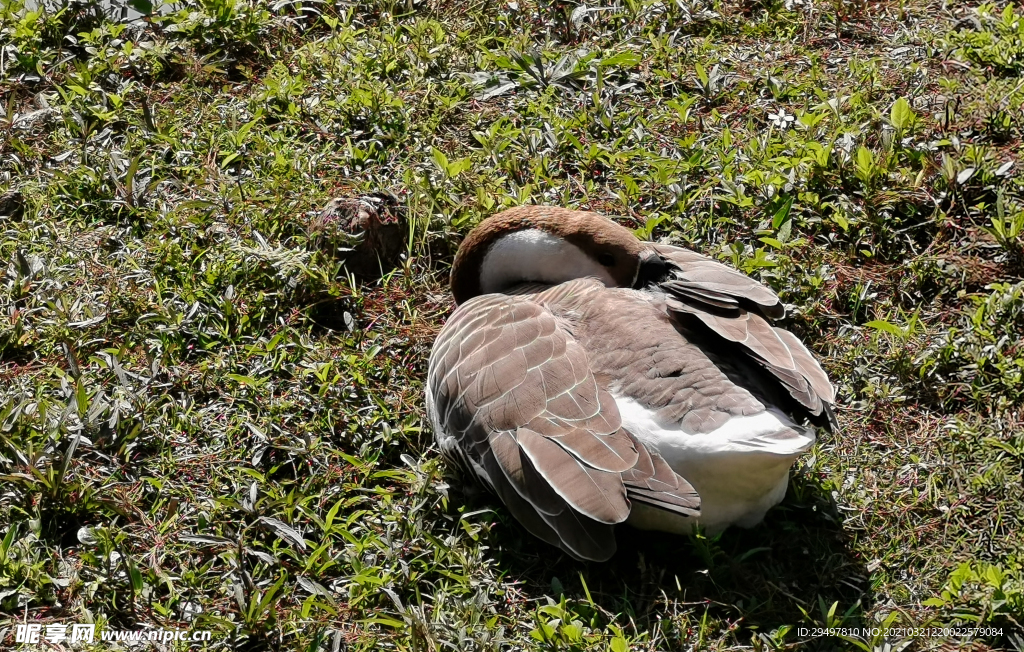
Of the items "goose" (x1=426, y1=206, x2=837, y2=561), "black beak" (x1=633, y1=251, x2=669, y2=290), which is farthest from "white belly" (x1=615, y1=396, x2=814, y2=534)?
"black beak" (x1=633, y1=251, x2=669, y2=290)

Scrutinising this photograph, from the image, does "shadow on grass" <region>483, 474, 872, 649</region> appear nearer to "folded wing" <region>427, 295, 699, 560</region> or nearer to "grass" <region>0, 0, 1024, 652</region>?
"grass" <region>0, 0, 1024, 652</region>

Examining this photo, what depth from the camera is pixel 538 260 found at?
464 centimetres

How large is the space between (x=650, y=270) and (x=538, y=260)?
1.64 feet

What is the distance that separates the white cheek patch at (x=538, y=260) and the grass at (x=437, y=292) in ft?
1.70

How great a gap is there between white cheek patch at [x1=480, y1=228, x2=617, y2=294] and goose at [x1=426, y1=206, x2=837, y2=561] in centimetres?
15

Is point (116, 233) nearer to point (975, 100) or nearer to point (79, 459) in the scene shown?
point (79, 459)

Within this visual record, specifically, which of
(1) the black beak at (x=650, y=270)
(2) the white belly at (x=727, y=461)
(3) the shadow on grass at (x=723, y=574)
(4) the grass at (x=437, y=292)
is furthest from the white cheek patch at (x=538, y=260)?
(3) the shadow on grass at (x=723, y=574)

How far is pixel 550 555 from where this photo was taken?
3.91 metres

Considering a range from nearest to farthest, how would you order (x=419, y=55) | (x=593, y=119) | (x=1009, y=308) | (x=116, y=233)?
(x=1009, y=308), (x=116, y=233), (x=593, y=119), (x=419, y=55)

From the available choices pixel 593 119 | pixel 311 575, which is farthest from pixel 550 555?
pixel 593 119


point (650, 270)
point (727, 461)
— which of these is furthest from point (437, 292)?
point (727, 461)

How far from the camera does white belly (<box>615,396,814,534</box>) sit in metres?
Answer: 3.47

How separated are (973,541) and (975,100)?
113 inches

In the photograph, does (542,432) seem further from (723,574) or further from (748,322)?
(748,322)
